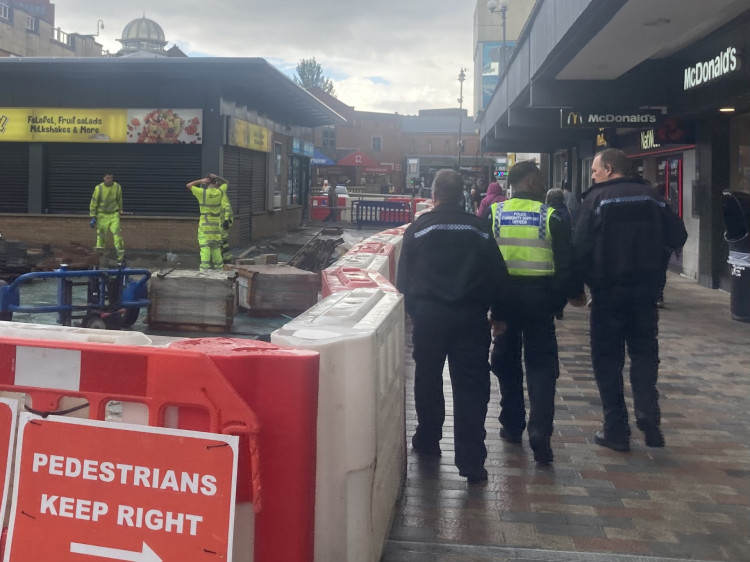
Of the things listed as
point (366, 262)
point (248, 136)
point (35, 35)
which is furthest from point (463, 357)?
point (35, 35)

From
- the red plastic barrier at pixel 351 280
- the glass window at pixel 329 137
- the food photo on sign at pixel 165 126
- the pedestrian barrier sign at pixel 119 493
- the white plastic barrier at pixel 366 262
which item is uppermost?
the glass window at pixel 329 137

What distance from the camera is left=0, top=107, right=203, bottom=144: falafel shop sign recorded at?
21188mm

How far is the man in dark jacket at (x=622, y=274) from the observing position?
546 centimetres

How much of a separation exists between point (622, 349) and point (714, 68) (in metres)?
5.75

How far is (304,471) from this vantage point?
2955mm

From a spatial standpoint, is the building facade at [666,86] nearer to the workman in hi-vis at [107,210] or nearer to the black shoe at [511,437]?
the black shoe at [511,437]

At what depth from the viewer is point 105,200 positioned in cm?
1770

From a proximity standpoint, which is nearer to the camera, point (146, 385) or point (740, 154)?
point (146, 385)

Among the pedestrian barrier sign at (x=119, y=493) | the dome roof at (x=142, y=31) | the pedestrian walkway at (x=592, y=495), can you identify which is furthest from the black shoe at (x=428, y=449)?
the dome roof at (x=142, y=31)

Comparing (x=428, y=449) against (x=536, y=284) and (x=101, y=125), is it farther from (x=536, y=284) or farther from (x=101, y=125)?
(x=101, y=125)

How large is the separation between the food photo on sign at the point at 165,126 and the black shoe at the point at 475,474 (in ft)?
57.3

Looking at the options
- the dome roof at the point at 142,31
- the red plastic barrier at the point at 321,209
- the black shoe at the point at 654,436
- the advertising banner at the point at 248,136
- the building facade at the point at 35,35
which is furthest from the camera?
the building facade at the point at 35,35

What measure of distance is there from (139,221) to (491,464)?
1747 centimetres

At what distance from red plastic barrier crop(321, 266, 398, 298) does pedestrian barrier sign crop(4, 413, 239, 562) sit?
215cm
